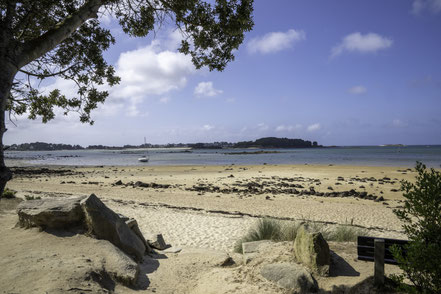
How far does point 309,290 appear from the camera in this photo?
4.91m

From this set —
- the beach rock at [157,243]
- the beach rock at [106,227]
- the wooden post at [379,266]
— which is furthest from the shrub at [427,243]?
the beach rock at [157,243]

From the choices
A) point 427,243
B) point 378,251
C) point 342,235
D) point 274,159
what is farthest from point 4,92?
point 274,159

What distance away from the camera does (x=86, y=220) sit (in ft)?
21.9

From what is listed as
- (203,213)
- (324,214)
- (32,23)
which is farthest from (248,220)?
(32,23)

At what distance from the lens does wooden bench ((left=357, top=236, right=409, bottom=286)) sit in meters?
4.59

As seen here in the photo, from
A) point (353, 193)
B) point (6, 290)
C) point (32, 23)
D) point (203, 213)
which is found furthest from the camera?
point (353, 193)

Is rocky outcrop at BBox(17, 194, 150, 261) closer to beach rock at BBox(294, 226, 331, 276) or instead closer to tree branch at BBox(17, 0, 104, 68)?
tree branch at BBox(17, 0, 104, 68)

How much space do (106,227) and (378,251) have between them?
5.68 m

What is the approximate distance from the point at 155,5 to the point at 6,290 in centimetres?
635

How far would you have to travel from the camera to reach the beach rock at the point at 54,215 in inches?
262

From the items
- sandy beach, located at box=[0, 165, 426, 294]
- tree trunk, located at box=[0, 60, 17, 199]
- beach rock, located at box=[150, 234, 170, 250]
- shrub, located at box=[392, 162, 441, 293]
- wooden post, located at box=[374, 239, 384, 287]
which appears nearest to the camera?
shrub, located at box=[392, 162, 441, 293]

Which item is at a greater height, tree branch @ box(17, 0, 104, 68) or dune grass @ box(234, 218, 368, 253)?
tree branch @ box(17, 0, 104, 68)

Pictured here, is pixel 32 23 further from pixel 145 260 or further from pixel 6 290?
pixel 145 260

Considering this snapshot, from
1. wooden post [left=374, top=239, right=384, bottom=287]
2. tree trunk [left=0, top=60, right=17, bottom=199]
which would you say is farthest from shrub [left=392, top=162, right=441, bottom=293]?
tree trunk [left=0, top=60, right=17, bottom=199]
